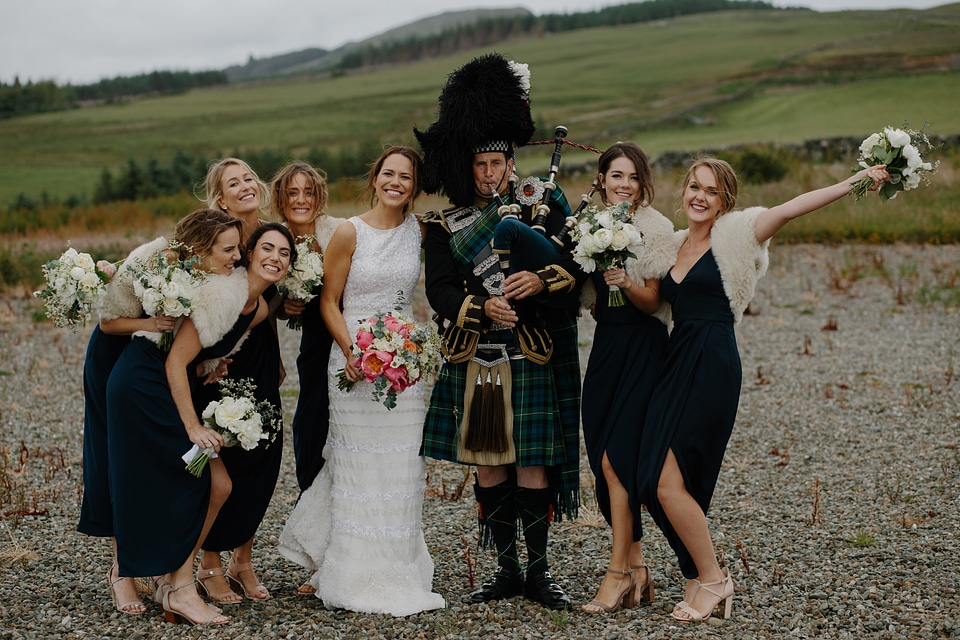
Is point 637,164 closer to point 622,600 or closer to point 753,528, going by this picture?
point 622,600

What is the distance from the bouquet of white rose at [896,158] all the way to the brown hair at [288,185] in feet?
9.06

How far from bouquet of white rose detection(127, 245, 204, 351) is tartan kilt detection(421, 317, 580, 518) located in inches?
54.1

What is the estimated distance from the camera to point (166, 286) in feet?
14.2

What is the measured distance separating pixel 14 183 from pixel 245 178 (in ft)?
126

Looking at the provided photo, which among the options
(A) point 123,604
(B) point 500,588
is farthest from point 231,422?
(B) point 500,588

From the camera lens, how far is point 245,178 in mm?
5074

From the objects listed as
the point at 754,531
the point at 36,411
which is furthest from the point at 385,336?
the point at 36,411

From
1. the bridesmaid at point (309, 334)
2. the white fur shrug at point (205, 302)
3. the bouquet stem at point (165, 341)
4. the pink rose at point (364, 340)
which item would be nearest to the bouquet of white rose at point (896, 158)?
the pink rose at point (364, 340)

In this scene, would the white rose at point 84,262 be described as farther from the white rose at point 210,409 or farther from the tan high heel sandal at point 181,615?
the tan high heel sandal at point 181,615

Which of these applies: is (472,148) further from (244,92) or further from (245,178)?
(244,92)

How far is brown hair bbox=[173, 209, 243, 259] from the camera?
460 cm

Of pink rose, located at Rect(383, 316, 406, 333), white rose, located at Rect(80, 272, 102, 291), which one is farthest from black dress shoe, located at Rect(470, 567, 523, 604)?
white rose, located at Rect(80, 272, 102, 291)

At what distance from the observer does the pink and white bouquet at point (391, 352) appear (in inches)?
174

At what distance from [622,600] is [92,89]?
88.4m
